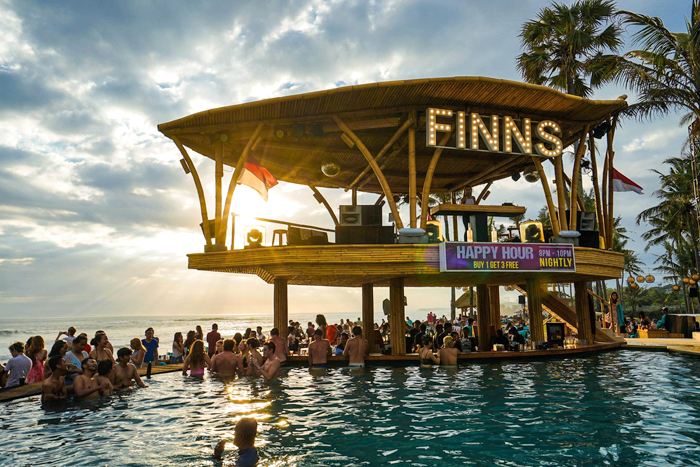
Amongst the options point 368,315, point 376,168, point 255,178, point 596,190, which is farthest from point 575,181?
point 255,178

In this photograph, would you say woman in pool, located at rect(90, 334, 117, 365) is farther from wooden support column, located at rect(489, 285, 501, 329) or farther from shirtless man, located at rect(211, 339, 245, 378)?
wooden support column, located at rect(489, 285, 501, 329)

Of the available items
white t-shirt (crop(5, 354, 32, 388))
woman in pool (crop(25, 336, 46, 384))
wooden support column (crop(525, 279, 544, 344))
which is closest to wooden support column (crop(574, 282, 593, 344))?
wooden support column (crop(525, 279, 544, 344))

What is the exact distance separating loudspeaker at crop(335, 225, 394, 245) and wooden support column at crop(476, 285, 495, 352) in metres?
6.60

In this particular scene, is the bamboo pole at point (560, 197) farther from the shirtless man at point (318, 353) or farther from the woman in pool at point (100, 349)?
the woman in pool at point (100, 349)

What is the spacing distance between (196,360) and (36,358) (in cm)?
424

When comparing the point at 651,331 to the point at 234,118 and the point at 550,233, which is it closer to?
the point at 550,233

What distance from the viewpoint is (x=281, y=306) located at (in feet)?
59.7

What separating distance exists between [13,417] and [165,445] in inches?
171

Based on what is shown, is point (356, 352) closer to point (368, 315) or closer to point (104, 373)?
point (368, 315)

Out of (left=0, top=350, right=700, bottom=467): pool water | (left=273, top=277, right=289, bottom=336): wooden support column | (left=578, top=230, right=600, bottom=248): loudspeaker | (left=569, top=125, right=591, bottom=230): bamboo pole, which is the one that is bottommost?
(left=0, top=350, right=700, bottom=467): pool water

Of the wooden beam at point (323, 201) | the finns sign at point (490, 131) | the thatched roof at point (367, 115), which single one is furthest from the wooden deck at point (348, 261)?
the wooden beam at point (323, 201)

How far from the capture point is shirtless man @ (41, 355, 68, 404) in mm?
10398

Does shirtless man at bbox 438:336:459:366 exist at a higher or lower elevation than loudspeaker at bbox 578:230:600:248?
lower

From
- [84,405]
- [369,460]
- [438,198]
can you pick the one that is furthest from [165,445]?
[438,198]
